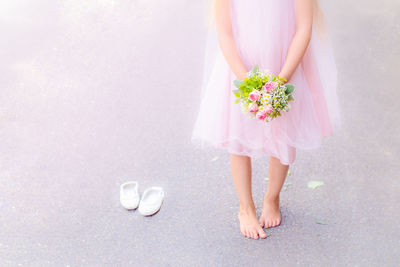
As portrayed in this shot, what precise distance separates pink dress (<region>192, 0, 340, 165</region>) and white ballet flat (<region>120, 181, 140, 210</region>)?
70 centimetres

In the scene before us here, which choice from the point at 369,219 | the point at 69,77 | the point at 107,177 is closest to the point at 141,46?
the point at 69,77

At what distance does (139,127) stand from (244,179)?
1.26 metres

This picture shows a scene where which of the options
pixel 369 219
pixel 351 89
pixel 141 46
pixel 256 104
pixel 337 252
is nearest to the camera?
pixel 256 104

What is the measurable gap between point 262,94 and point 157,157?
138cm

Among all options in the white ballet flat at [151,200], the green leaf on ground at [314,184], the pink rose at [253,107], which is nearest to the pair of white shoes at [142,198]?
the white ballet flat at [151,200]

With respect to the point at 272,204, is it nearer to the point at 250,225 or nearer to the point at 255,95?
the point at 250,225

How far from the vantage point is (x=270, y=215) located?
2811mm

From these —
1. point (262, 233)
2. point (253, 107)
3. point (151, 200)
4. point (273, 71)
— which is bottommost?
A: point (262, 233)

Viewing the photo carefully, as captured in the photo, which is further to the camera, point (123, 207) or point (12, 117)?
point (12, 117)

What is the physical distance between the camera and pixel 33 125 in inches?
149

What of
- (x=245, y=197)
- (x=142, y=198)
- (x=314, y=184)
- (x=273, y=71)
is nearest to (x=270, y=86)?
(x=273, y=71)

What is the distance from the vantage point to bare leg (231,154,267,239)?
2.62 meters

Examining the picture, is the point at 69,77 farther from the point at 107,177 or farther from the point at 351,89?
the point at 351,89

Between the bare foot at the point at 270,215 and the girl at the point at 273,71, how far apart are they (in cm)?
18
